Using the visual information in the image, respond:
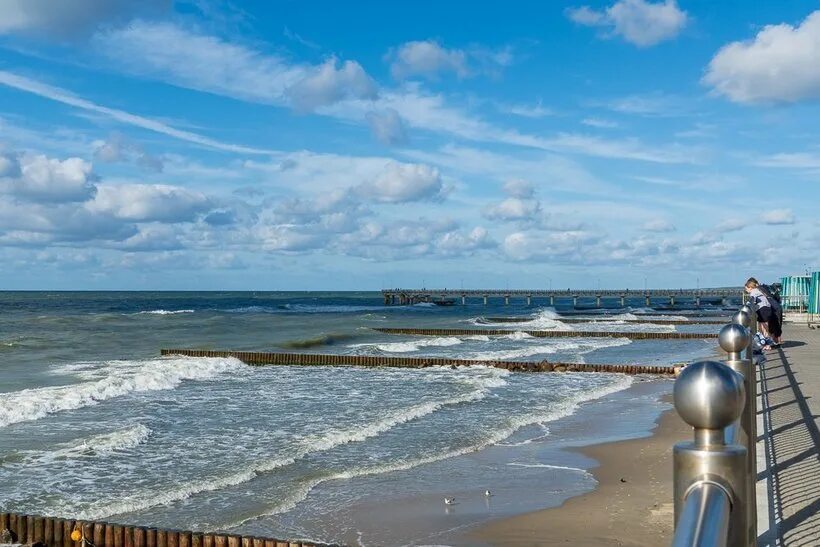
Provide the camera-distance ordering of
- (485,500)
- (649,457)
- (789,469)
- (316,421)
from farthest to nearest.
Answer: (316,421)
(649,457)
(485,500)
(789,469)

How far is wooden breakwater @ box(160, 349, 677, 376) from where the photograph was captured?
28.7 m

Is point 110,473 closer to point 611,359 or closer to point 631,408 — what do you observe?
point 631,408

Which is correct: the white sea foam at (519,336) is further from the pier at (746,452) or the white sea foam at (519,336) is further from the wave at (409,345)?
the pier at (746,452)

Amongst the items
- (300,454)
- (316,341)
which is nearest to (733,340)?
(300,454)

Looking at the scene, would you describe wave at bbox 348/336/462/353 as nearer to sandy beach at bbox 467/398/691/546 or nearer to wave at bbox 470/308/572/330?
wave at bbox 470/308/572/330

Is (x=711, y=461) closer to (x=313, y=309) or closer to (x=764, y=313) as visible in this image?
(x=764, y=313)

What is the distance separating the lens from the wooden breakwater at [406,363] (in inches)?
1129

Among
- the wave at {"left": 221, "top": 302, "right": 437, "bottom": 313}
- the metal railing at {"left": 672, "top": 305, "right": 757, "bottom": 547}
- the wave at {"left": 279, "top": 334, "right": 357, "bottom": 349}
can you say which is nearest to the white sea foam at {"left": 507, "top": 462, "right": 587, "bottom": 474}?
the metal railing at {"left": 672, "top": 305, "right": 757, "bottom": 547}

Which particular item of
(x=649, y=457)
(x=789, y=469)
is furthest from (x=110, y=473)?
(x=789, y=469)

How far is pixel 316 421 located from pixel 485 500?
24.3 ft

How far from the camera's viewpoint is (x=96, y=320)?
240 ft

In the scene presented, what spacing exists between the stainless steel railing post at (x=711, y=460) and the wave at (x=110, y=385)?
1930cm

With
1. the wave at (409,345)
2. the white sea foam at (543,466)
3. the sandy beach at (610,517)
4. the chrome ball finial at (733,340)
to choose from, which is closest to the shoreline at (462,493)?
the white sea foam at (543,466)

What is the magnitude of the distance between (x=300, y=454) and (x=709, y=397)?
44.3ft
